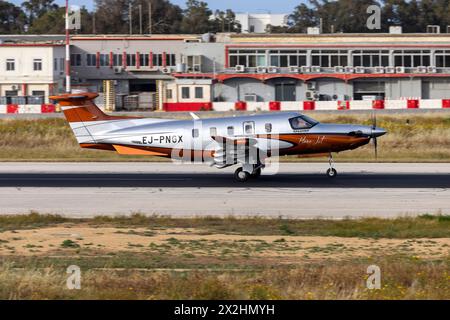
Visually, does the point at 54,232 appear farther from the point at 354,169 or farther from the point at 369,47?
the point at 369,47

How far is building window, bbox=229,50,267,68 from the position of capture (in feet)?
294

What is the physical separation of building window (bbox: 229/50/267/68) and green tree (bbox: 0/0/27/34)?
216ft

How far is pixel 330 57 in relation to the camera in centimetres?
8869

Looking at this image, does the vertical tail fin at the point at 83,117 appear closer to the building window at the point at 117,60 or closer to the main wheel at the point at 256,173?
the main wheel at the point at 256,173

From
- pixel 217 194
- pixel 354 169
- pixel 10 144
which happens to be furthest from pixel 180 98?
pixel 217 194

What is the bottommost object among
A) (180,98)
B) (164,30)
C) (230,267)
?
(230,267)

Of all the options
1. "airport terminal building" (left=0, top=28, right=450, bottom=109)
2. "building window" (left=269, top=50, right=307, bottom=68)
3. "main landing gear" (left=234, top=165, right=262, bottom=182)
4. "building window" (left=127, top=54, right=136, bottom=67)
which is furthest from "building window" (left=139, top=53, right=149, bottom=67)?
"main landing gear" (left=234, top=165, right=262, bottom=182)

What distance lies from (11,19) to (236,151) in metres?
127

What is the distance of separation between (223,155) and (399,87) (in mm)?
58523

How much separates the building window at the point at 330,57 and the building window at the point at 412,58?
511cm

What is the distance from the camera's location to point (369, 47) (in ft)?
291

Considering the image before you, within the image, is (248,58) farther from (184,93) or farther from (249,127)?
(249,127)

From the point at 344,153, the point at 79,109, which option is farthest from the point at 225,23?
the point at 79,109
